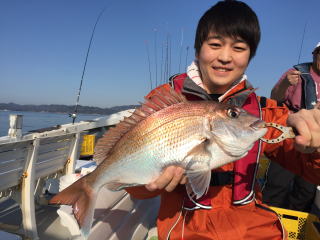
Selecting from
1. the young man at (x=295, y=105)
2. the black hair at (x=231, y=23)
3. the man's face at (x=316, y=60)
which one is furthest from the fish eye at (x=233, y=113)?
the man's face at (x=316, y=60)

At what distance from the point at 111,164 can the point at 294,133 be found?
4.33 ft

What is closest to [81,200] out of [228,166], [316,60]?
[228,166]

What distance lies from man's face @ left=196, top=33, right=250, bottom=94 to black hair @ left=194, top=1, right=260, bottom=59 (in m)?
0.06

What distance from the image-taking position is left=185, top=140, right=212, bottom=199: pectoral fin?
1731 millimetres

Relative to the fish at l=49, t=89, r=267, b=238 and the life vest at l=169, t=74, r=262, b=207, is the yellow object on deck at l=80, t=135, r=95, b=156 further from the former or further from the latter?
the life vest at l=169, t=74, r=262, b=207

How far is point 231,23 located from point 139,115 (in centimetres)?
114

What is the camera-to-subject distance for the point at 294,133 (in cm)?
169

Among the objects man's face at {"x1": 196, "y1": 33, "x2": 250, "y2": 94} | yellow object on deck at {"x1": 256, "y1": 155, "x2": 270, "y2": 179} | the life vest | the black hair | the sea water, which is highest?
the black hair

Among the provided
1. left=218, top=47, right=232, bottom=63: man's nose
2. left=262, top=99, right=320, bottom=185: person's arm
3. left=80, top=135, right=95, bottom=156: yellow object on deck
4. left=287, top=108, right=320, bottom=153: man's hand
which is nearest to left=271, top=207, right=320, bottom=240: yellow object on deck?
left=262, top=99, right=320, bottom=185: person's arm

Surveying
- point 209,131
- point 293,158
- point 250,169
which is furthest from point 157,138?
point 293,158

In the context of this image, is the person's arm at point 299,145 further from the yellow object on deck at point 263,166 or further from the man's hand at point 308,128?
the yellow object on deck at point 263,166

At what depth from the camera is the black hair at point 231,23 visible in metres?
2.26

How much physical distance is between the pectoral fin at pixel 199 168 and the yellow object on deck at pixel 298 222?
6.01ft

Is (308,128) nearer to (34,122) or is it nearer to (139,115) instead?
(139,115)
